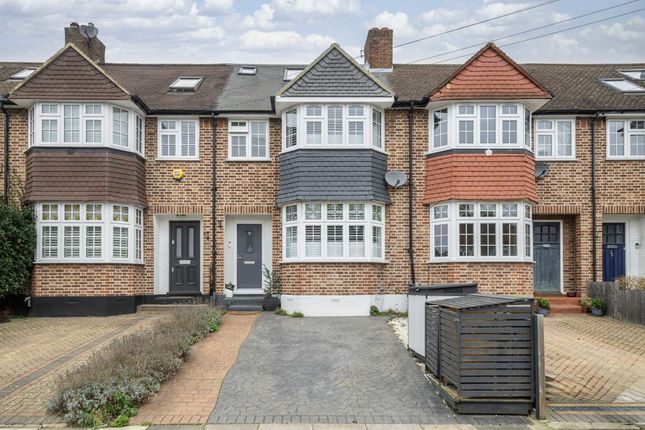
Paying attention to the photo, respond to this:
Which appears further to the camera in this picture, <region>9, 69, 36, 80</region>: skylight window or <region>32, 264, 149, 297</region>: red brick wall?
<region>9, 69, 36, 80</region>: skylight window

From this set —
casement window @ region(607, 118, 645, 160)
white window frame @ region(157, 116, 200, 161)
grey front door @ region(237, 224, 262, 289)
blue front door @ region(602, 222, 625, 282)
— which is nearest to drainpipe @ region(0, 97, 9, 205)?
white window frame @ region(157, 116, 200, 161)

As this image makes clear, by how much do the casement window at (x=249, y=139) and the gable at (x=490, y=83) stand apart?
4.98 metres

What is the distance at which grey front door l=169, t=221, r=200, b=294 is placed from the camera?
16656 millimetres

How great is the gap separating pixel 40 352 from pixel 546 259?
13.7 metres

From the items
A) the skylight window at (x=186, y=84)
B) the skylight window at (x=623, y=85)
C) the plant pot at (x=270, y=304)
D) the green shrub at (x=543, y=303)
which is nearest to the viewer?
the green shrub at (x=543, y=303)

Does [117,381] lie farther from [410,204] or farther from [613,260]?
[613,260]

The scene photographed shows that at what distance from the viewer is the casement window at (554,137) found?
1639 cm

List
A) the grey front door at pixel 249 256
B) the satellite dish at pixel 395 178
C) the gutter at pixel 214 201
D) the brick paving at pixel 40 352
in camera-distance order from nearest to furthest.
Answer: the brick paving at pixel 40 352 < the satellite dish at pixel 395 178 < the gutter at pixel 214 201 < the grey front door at pixel 249 256

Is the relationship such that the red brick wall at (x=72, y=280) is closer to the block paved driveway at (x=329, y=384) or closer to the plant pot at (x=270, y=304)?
the plant pot at (x=270, y=304)

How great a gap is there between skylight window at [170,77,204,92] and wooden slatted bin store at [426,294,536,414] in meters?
13.5

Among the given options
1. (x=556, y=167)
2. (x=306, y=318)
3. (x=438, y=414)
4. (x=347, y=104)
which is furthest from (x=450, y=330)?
(x=556, y=167)

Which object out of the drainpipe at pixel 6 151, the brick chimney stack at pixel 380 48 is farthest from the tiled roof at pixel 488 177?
the drainpipe at pixel 6 151

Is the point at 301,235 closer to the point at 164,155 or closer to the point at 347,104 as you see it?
the point at 347,104

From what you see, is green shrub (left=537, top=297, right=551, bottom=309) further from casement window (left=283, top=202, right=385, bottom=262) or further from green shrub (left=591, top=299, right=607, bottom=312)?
casement window (left=283, top=202, right=385, bottom=262)
